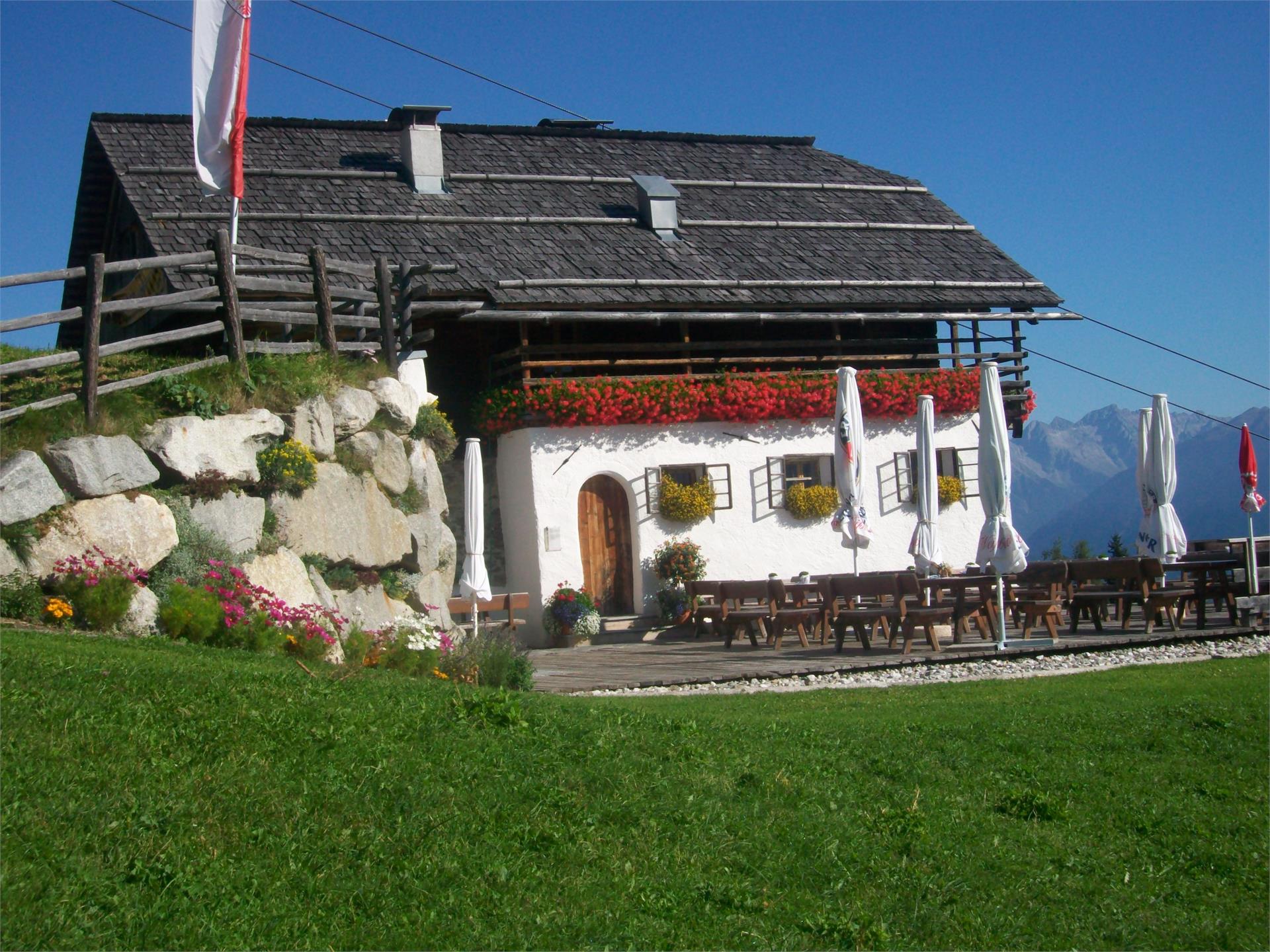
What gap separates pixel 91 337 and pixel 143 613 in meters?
2.41

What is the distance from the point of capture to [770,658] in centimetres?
1405

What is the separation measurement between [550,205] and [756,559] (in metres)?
7.24

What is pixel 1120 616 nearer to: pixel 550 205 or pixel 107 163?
pixel 550 205

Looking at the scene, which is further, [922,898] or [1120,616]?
[1120,616]

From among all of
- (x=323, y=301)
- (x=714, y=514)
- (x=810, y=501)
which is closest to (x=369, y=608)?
(x=323, y=301)

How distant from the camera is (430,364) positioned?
2072cm

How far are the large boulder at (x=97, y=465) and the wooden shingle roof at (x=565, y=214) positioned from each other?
9.10 m

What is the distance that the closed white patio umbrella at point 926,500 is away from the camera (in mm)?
15703

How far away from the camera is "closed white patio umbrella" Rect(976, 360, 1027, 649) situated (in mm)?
13516

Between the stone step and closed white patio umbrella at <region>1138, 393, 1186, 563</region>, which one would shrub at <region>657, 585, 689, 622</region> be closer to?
the stone step

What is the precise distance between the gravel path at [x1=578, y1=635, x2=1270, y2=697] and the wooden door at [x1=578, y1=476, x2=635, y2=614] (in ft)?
27.8

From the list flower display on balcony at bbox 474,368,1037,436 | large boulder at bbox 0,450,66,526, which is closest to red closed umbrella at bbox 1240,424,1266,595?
flower display on balcony at bbox 474,368,1037,436

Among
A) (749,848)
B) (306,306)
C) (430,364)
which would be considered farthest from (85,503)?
(430,364)

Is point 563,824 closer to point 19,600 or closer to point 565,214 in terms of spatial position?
point 19,600
